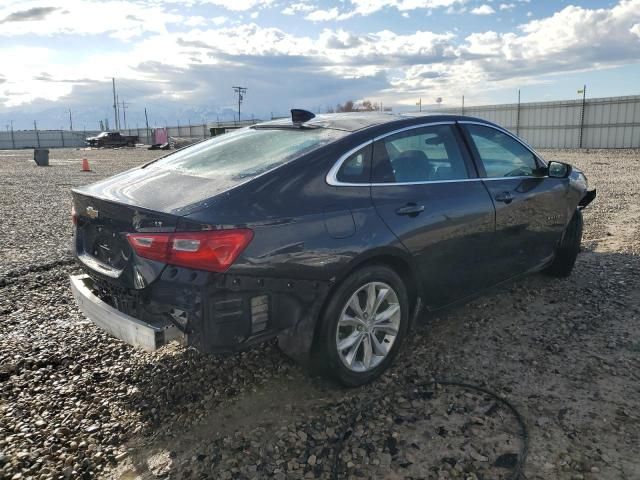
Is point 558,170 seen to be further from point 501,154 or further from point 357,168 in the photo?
point 357,168

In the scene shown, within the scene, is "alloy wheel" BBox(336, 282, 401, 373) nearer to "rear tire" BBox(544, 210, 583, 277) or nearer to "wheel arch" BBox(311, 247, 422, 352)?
"wheel arch" BBox(311, 247, 422, 352)

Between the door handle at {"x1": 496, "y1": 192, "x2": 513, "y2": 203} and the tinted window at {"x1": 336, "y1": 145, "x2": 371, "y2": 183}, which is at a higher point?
the tinted window at {"x1": 336, "y1": 145, "x2": 371, "y2": 183}

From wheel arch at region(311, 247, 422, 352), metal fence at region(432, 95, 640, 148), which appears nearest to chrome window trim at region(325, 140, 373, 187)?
wheel arch at region(311, 247, 422, 352)

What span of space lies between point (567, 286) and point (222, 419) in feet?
11.7

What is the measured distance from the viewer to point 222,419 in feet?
9.68

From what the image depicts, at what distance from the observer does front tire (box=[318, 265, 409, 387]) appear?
297cm

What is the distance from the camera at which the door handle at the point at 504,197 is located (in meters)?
3.94

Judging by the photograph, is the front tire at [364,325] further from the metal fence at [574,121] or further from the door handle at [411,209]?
the metal fence at [574,121]

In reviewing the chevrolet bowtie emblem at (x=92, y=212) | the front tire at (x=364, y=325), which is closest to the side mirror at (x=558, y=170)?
the front tire at (x=364, y=325)

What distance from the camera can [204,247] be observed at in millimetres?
2557

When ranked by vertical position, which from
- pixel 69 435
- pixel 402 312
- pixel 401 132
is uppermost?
pixel 401 132

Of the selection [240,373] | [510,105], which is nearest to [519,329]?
[240,373]

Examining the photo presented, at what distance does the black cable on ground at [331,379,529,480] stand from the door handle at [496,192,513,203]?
1.46 meters

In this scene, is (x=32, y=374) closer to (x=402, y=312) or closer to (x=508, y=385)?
(x=402, y=312)
